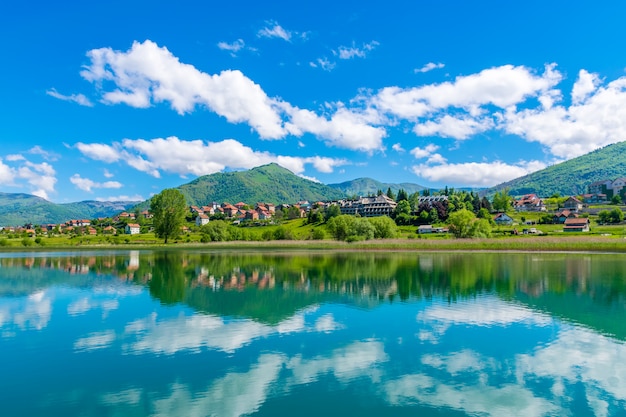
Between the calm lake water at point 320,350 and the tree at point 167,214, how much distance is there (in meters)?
80.5

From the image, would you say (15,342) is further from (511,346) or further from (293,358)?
(511,346)

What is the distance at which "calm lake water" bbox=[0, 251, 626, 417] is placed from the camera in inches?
486

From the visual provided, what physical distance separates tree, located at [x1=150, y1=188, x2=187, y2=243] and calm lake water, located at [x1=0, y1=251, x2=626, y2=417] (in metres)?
80.5

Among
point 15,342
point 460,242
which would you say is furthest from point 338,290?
point 460,242

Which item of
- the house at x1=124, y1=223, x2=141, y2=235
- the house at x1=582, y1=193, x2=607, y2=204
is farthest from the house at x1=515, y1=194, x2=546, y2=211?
the house at x1=124, y1=223, x2=141, y2=235

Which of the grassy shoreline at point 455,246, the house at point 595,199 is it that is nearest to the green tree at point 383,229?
the grassy shoreline at point 455,246

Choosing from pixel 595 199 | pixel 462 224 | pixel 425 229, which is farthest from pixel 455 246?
pixel 595 199

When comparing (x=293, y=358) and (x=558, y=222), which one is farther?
(x=558, y=222)

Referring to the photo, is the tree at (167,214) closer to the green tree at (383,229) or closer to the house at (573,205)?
the green tree at (383,229)

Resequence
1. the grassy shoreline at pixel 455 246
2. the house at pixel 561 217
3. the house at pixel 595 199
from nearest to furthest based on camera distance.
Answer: the grassy shoreline at pixel 455 246 → the house at pixel 561 217 → the house at pixel 595 199

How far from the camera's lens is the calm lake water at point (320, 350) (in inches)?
486

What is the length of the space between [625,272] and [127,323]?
145ft

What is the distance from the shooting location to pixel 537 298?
28.6m

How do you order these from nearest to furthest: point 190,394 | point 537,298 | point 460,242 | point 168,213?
point 190,394, point 537,298, point 460,242, point 168,213
